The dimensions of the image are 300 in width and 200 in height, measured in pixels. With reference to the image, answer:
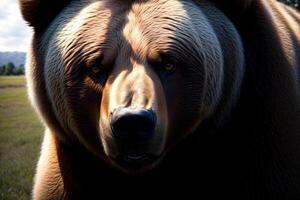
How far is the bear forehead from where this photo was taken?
4004 millimetres

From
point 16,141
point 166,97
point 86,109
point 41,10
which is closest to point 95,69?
point 86,109

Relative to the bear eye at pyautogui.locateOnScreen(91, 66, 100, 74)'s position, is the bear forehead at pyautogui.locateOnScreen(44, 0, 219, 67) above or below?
above

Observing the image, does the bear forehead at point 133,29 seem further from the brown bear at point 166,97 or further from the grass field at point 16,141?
the grass field at point 16,141

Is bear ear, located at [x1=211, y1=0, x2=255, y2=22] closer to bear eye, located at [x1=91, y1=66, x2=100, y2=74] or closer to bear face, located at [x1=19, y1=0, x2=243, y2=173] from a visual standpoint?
bear face, located at [x1=19, y1=0, x2=243, y2=173]

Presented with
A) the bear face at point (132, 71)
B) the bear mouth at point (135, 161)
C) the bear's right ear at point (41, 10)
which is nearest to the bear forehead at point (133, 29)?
the bear face at point (132, 71)

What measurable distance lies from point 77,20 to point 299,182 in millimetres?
2231

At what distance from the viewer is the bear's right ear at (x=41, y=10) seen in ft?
14.9

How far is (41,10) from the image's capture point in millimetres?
4562

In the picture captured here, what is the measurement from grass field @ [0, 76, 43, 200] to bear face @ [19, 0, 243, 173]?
3097 mm

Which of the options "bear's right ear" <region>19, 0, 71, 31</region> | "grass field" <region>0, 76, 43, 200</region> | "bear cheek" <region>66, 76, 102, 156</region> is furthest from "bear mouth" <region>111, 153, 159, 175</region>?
"grass field" <region>0, 76, 43, 200</region>

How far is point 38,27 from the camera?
4645 mm

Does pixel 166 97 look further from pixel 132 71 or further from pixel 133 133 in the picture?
pixel 133 133

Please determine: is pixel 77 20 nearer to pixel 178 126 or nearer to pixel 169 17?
pixel 169 17

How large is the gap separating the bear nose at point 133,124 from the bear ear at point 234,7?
1462mm
